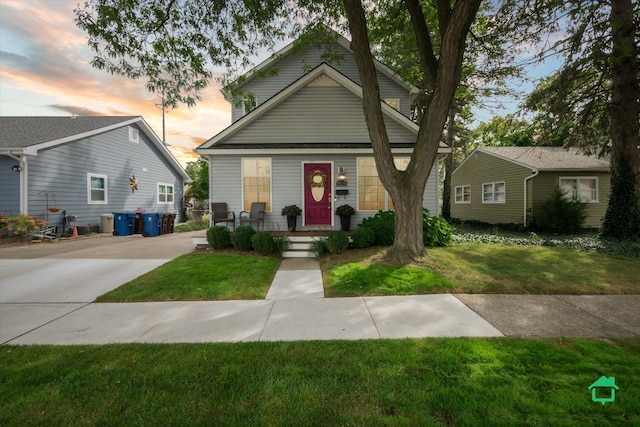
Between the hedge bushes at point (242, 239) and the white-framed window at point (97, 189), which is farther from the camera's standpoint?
the white-framed window at point (97, 189)

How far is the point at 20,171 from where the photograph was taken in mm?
10273

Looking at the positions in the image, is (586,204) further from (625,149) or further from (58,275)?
(58,275)

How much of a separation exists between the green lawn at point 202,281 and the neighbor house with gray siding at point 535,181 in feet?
47.7

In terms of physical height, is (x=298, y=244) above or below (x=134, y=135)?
below

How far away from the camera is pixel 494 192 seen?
1661 centimetres

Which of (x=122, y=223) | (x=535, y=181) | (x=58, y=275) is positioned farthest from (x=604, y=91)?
(x=122, y=223)

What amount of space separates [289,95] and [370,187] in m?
4.57

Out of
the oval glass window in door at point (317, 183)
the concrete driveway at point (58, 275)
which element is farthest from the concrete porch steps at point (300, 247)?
the concrete driveway at point (58, 275)

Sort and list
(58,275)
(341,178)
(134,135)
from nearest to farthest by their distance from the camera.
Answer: (58,275) < (341,178) < (134,135)

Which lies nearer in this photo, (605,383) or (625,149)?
(605,383)

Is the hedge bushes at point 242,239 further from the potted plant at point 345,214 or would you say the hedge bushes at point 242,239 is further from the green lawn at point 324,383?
the green lawn at point 324,383

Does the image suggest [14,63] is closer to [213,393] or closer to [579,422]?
[213,393]

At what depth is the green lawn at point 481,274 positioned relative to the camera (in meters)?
4.93

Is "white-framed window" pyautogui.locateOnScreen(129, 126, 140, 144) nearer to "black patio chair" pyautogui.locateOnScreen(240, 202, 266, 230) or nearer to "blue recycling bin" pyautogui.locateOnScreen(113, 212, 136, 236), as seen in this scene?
"blue recycling bin" pyautogui.locateOnScreen(113, 212, 136, 236)
